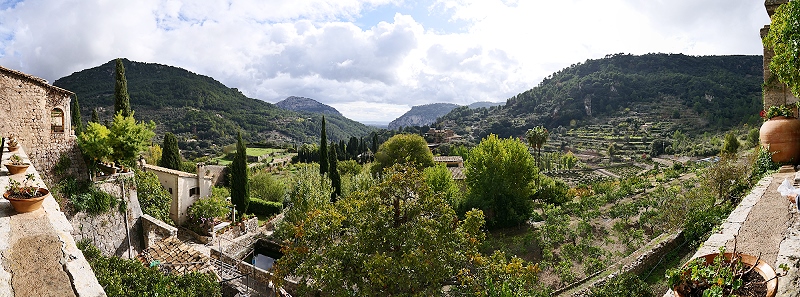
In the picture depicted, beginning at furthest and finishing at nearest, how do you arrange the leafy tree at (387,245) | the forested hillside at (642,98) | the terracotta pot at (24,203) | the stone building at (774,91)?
the forested hillside at (642,98) → the stone building at (774,91) → the leafy tree at (387,245) → the terracotta pot at (24,203)

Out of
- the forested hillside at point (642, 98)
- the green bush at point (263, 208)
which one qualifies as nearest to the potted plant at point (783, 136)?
the green bush at point (263, 208)

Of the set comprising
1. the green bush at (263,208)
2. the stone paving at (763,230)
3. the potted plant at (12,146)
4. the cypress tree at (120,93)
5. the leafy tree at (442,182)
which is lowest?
the green bush at (263,208)

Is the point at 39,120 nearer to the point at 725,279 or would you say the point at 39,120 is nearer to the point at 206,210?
the point at 206,210

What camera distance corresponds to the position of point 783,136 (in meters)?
9.91

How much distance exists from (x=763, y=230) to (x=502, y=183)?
17127 mm

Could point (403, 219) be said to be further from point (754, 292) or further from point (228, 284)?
point (228, 284)

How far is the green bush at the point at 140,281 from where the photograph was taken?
595 cm

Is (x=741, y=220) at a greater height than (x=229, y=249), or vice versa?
(x=741, y=220)

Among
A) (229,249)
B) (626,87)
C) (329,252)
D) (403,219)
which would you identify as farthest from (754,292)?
(626,87)

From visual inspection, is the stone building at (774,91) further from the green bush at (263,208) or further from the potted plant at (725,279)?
the green bush at (263,208)

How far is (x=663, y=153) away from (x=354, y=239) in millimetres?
77064

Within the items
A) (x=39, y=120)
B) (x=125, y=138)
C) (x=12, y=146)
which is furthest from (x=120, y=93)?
(x=12, y=146)

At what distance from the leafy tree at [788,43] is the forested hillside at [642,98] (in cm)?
8100

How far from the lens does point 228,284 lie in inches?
554
